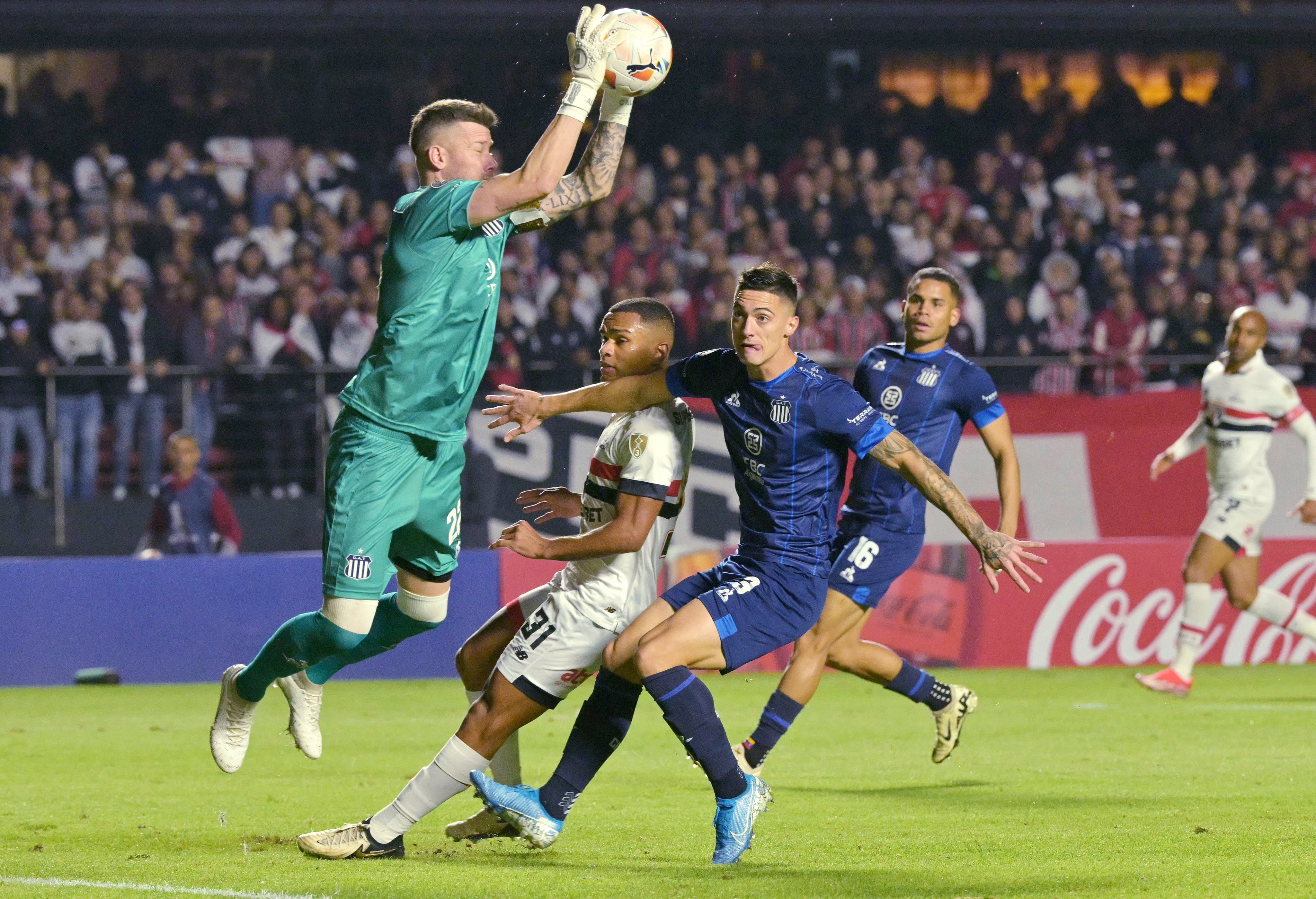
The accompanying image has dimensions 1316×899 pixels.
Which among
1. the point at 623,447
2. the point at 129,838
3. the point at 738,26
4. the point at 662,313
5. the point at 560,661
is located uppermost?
the point at 738,26

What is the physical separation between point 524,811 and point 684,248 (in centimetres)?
1177

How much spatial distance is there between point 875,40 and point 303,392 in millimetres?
8899

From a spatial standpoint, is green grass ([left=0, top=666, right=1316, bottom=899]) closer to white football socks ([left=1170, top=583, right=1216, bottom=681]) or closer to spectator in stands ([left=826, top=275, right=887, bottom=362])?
white football socks ([left=1170, top=583, right=1216, bottom=681])

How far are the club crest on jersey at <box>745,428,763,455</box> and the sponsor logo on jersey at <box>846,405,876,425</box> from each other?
0.97 ft

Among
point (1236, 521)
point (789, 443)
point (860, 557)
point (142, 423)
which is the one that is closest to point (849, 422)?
point (789, 443)

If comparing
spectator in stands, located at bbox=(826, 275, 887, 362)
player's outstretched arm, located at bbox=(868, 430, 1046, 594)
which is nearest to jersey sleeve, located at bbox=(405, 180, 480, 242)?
player's outstretched arm, located at bbox=(868, 430, 1046, 594)

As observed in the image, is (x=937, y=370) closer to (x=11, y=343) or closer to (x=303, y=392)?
(x=303, y=392)

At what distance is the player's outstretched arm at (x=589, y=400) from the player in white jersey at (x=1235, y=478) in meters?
5.79

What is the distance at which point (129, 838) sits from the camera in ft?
19.0

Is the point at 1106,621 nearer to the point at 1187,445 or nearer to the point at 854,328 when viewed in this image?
the point at 1187,445

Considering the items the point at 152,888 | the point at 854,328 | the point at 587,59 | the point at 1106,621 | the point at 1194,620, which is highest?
the point at 587,59

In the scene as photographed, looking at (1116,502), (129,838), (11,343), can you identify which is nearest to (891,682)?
(129,838)

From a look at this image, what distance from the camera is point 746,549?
554cm

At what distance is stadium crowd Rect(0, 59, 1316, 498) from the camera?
14227mm
